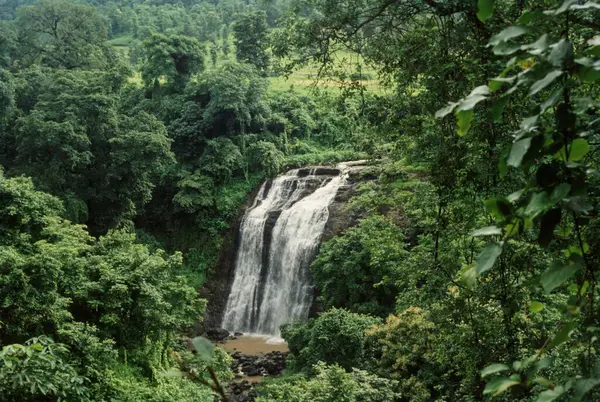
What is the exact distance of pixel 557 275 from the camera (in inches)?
44.6

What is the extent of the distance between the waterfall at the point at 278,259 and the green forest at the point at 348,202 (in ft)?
3.12

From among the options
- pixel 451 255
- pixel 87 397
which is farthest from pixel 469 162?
pixel 87 397

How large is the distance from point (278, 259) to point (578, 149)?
18479 mm

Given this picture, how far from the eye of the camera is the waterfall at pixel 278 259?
18.8 m

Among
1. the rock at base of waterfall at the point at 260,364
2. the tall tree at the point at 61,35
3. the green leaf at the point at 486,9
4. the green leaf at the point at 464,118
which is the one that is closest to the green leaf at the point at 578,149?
the green leaf at the point at 464,118

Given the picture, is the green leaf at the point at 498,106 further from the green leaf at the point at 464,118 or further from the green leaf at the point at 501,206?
the green leaf at the point at 501,206

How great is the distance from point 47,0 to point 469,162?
110 feet

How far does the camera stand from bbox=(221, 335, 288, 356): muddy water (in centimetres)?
1695

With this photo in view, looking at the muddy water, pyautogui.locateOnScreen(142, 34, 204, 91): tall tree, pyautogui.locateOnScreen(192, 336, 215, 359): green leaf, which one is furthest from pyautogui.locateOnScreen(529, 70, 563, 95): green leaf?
pyautogui.locateOnScreen(142, 34, 204, 91): tall tree

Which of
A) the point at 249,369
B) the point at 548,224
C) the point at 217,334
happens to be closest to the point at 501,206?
the point at 548,224

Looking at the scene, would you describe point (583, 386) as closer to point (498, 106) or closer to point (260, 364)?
point (498, 106)

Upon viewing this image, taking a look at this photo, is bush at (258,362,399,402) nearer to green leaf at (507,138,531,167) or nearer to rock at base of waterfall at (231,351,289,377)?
rock at base of waterfall at (231,351,289,377)

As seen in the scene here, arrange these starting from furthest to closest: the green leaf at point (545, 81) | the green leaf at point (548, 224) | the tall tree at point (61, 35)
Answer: the tall tree at point (61, 35), the green leaf at point (548, 224), the green leaf at point (545, 81)

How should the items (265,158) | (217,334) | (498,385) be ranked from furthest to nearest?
(265,158)
(217,334)
(498,385)
